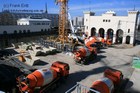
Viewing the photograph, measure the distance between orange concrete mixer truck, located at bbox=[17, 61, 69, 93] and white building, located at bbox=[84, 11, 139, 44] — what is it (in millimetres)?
26883

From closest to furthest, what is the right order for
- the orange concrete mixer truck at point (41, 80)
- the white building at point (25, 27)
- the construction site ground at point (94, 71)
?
1. the orange concrete mixer truck at point (41, 80)
2. the construction site ground at point (94, 71)
3. the white building at point (25, 27)

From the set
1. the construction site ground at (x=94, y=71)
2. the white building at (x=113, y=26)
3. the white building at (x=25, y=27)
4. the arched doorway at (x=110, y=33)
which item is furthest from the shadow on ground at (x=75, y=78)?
the white building at (x=25, y=27)

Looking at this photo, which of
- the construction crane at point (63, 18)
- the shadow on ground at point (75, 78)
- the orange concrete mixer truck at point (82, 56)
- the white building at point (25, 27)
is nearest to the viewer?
the shadow on ground at point (75, 78)

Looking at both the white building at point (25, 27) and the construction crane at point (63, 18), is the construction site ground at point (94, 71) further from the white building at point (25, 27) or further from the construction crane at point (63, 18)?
the white building at point (25, 27)

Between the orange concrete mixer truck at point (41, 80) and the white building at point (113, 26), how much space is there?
1058 inches

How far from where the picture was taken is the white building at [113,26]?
117 feet

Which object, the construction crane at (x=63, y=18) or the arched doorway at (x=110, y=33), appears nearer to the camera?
the construction crane at (x=63, y=18)

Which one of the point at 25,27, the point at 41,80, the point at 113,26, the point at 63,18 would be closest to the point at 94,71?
the point at 41,80

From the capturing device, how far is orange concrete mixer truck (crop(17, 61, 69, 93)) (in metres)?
10.6

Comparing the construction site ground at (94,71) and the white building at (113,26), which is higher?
the white building at (113,26)

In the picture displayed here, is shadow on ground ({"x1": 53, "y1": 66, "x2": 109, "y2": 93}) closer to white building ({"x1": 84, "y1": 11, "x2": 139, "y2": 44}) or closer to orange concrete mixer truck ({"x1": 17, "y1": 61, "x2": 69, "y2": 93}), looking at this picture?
orange concrete mixer truck ({"x1": 17, "y1": 61, "x2": 69, "y2": 93})

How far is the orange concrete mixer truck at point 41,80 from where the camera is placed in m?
10.6

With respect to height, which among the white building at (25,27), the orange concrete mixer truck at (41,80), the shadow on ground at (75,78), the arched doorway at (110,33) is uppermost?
the white building at (25,27)

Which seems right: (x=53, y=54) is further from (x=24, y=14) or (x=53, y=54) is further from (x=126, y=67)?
(x=24, y=14)
